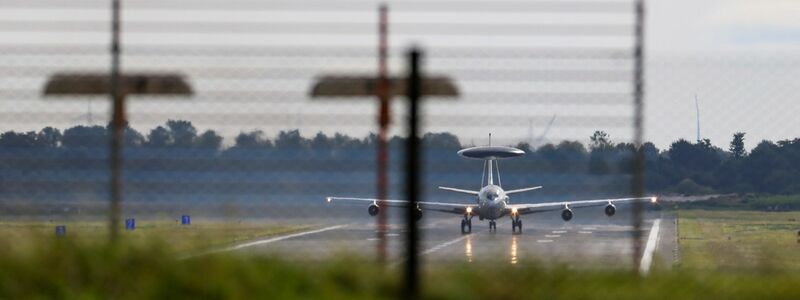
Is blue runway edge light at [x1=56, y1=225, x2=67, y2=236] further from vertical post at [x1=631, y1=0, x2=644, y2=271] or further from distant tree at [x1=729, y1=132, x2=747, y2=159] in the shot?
distant tree at [x1=729, y1=132, x2=747, y2=159]

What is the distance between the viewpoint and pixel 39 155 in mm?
11188

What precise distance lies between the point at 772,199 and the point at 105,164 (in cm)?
642

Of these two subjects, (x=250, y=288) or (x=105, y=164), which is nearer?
(x=250, y=288)

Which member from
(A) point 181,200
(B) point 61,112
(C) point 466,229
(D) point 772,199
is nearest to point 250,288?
(A) point 181,200

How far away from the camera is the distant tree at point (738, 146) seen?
1131 centimetres

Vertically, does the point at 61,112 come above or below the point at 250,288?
above

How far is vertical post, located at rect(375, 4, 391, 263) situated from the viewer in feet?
33.6

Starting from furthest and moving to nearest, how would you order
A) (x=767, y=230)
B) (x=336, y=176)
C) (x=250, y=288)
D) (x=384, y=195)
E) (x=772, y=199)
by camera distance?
1. (x=767, y=230)
2. (x=772, y=199)
3. (x=336, y=176)
4. (x=384, y=195)
5. (x=250, y=288)

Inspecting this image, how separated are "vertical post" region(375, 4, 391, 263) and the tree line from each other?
21 cm

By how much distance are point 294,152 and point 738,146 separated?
390 centimetres

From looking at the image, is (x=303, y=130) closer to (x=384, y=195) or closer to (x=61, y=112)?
(x=384, y=195)

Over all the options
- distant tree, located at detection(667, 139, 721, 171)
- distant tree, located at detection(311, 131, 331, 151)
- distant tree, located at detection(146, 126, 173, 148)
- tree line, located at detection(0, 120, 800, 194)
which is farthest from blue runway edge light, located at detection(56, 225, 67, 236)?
distant tree, located at detection(667, 139, 721, 171)

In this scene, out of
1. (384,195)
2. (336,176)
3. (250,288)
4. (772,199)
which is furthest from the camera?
(772,199)

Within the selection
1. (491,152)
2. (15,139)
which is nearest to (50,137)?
(15,139)
